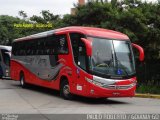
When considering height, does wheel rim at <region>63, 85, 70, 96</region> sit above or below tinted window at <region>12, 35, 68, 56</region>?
below

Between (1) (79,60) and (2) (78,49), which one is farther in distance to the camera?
(2) (78,49)

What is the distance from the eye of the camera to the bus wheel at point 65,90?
18367 millimetres

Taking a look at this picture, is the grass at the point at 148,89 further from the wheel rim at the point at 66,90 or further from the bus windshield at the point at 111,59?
the wheel rim at the point at 66,90

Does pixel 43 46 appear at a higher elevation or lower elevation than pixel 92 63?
higher

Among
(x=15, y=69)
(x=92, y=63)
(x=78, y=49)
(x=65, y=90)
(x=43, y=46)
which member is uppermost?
(x=78, y=49)

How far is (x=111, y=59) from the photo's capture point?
675 inches

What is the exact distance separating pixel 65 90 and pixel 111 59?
9.01 feet

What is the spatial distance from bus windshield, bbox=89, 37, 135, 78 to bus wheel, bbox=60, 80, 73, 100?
7.07ft

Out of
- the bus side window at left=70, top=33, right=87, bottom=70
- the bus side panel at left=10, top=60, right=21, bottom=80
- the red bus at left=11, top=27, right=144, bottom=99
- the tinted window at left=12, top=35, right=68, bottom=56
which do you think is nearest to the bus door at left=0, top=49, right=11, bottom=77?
the bus side panel at left=10, top=60, right=21, bottom=80

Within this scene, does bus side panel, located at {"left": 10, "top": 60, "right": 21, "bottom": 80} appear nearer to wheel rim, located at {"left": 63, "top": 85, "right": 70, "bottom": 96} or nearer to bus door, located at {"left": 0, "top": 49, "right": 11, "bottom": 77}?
bus door, located at {"left": 0, "top": 49, "right": 11, "bottom": 77}

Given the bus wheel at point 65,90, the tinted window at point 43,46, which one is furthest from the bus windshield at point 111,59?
the bus wheel at point 65,90

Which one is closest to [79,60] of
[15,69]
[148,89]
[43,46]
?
[43,46]

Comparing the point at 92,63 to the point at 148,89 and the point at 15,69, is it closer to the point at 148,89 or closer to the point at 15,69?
the point at 148,89

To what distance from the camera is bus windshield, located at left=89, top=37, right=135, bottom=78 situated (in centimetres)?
1681
